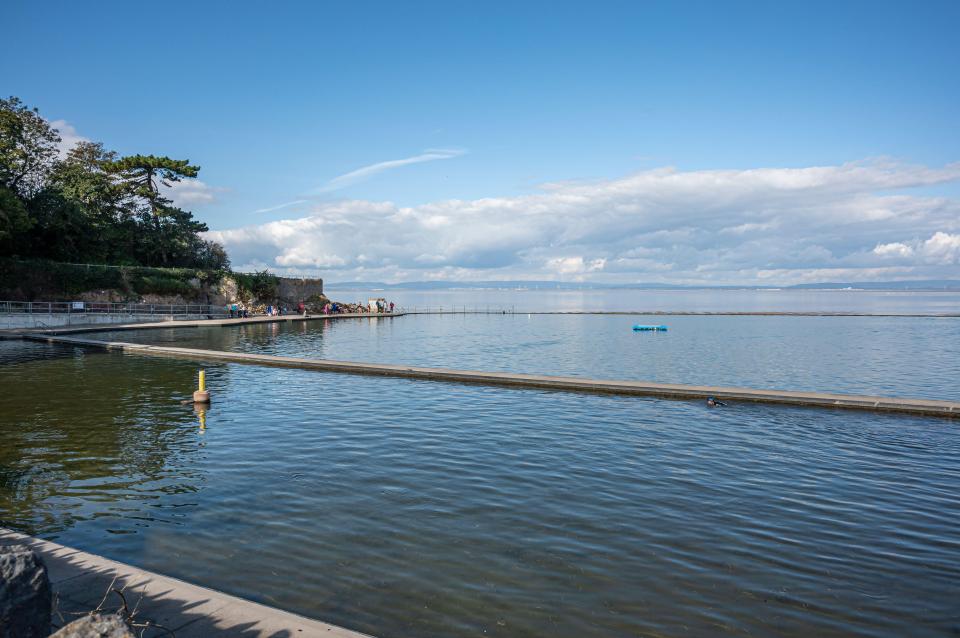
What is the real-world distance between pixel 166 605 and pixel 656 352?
39.4 meters

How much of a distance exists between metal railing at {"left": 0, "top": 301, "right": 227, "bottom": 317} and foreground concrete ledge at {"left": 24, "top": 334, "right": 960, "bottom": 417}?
20.4m

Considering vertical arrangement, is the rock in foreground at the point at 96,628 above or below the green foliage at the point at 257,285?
below

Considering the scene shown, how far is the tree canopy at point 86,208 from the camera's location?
171 ft

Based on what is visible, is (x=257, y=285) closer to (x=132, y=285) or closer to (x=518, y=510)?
(x=132, y=285)

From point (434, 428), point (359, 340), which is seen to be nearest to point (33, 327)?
point (359, 340)

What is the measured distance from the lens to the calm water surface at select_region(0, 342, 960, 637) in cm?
741

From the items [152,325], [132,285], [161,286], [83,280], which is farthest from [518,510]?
[161,286]

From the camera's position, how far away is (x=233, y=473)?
12.5 m

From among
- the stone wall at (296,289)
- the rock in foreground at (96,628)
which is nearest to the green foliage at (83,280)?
the stone wall at (296,289)

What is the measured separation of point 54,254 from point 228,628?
64.5m

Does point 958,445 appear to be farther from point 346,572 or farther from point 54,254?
point 54,254

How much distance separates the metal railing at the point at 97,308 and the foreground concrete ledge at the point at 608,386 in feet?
67.1

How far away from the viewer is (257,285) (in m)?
71.1

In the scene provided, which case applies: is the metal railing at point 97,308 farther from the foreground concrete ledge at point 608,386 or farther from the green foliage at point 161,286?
the foreground concrete ledge at point 608,386
